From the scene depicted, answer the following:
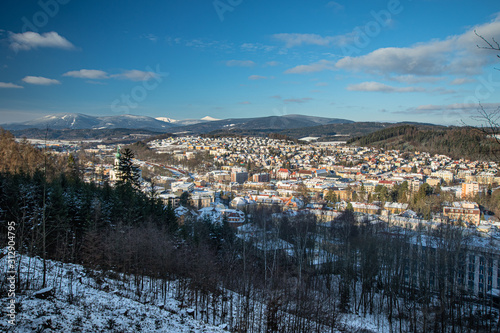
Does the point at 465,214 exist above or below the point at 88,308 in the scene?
below

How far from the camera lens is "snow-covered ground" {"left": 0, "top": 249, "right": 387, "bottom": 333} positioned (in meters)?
4.86

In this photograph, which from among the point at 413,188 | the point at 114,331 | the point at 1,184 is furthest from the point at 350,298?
the point at 413,188

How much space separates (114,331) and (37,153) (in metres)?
20.1

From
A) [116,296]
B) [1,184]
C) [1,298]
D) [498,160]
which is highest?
[498,160]

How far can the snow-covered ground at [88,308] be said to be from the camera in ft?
15.9

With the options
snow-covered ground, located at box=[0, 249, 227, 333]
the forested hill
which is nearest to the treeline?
snow-covered ground, located at box=[0, 249, 227, 333]

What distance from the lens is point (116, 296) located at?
7219 mm

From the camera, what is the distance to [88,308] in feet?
19.4

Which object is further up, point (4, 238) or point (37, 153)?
point (37, 153)

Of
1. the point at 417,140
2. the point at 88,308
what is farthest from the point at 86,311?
the point at 417,140

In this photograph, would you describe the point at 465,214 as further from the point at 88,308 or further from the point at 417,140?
the point at 417,140

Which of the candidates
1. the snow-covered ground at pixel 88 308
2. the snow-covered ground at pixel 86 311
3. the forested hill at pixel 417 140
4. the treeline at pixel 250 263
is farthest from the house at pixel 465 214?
the forested hill at pixel 417 140

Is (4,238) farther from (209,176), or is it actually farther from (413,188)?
(209,176)

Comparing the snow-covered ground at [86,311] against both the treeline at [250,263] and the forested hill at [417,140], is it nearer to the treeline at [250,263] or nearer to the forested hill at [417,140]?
the treeline at [250,263]
